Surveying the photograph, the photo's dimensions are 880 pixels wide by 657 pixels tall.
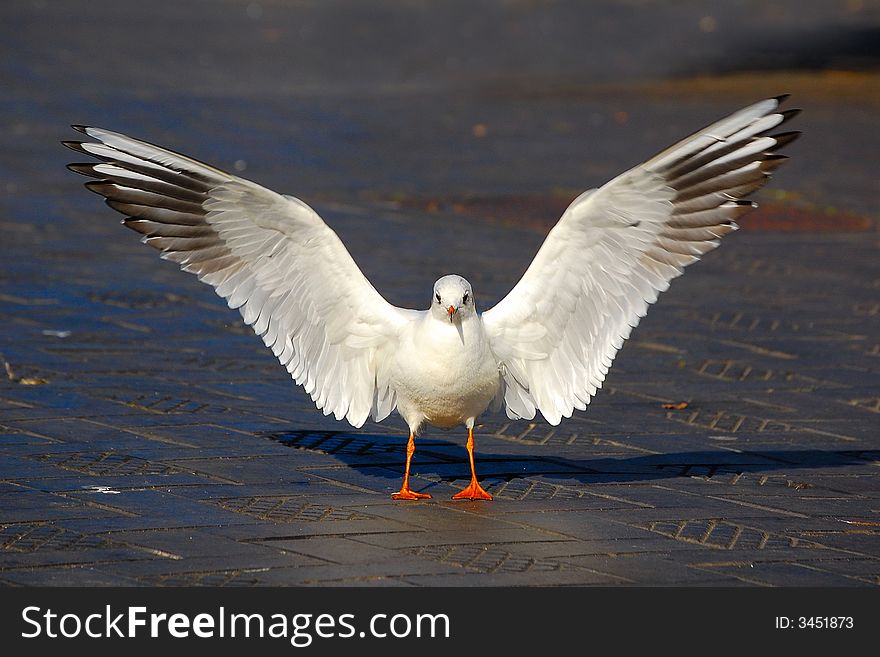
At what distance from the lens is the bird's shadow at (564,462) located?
22.3 feet

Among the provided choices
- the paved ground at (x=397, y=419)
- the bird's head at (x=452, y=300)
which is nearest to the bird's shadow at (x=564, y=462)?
the paved ground at (x=397, y=419)

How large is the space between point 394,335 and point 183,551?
1.54 meters

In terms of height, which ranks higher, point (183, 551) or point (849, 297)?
point (849, 297)

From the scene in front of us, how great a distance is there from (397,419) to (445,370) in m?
1.81

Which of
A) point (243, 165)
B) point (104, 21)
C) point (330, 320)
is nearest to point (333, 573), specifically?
point (330, 320)

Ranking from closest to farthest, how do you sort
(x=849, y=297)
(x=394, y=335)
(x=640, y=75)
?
(x=394, y=335) → (x=849, y=297) → (x=640, y=75)

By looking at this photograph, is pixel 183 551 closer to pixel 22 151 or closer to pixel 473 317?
pixel 473 317

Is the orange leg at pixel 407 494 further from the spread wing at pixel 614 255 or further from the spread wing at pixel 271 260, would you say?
the spread wing at pixel 614 255

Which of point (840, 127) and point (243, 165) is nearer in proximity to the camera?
point (243, 165)

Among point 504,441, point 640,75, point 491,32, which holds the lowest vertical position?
point 504,441

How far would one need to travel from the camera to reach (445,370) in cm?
624

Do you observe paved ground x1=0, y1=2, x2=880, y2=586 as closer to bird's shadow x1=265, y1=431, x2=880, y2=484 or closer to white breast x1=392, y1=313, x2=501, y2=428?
bird's shadow x1=265, y1=431, x2=880, y2=484

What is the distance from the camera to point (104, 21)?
27.2 m

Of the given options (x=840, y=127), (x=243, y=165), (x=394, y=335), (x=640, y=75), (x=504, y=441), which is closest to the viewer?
(x=394, y=335)
